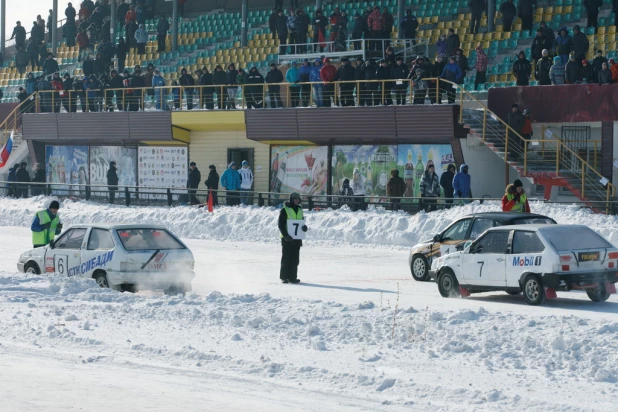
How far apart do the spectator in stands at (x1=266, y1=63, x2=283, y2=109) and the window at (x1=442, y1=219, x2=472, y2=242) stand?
16446mm

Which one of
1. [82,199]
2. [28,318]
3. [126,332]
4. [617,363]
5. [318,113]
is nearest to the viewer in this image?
[617,363]

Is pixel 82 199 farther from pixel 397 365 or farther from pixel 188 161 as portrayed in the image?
pixel 397 365

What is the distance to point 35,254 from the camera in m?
20.3

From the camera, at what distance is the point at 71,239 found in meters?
19.5

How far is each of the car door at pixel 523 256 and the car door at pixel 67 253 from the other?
7191mm

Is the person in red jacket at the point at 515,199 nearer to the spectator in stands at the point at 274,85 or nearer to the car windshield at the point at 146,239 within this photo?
the car windshield at the point at 146,239

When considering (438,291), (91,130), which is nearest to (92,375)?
(438,291)

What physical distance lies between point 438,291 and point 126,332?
6.77 m

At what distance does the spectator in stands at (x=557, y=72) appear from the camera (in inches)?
1191

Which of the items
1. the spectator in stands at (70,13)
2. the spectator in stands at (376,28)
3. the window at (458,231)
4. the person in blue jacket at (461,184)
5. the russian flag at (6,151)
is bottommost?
the window at (458,231)

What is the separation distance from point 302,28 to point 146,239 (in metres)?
21.4

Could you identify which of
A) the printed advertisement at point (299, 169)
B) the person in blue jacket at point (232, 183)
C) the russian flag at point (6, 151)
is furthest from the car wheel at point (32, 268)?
the russian flag at point (6, 151)

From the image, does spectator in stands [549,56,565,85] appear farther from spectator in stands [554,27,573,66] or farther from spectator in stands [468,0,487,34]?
spectator in stands [468,0,487,34]

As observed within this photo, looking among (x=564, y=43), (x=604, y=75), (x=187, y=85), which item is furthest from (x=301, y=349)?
(x=187, y=85)
